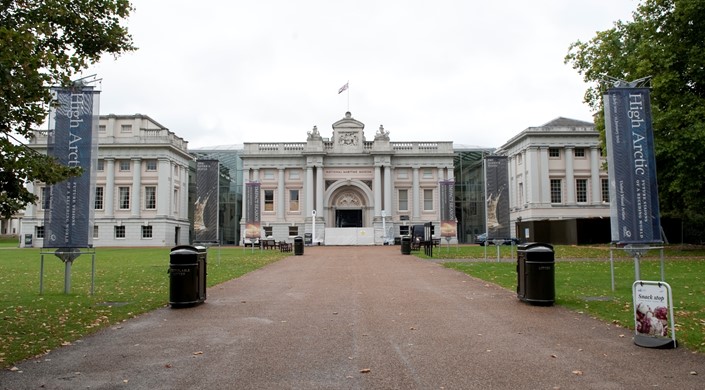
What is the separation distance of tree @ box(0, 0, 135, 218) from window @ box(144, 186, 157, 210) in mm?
55733

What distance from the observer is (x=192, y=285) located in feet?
38.5

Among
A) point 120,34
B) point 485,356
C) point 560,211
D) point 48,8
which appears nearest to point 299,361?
point 485,356

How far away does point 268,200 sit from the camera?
2761 inches

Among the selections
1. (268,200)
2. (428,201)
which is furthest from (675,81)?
(268,200)

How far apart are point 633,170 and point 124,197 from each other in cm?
6232

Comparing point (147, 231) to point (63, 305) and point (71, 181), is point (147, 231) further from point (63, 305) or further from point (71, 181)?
point (63, 305)

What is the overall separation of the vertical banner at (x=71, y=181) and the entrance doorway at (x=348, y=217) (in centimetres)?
5712

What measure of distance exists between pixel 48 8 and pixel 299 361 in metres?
7.52

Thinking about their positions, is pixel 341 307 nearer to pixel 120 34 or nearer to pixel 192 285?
pixel 192 285

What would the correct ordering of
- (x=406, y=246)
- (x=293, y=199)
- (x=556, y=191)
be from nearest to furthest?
1. (x=406, y=246)
2. (x=556, y=191)
3. (x=293, y=199)

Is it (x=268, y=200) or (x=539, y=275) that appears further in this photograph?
(x=268, y=200)

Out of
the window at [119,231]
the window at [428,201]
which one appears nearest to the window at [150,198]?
the window at [119,231]

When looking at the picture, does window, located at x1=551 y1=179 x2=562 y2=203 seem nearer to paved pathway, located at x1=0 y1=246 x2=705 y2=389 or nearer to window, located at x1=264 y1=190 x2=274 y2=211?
window, located at x1=264 y1=190 x2=274 y2=211

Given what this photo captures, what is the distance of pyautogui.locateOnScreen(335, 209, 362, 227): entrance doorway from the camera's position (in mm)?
70562
